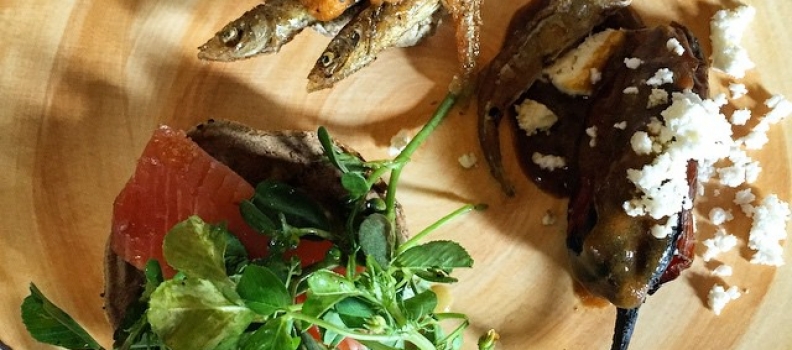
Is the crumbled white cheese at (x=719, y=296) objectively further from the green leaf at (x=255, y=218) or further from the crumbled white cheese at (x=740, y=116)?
the green leaf at (x=255, y=218)

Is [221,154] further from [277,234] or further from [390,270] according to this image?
[390,270]

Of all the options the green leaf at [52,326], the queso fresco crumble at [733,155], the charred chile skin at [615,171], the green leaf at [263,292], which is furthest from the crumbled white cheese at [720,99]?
the green leaf at [52,326]

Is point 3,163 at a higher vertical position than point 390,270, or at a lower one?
higher

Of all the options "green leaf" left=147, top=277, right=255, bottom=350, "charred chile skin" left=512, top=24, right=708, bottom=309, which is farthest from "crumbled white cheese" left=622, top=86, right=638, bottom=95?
"green leaf" left=147, top=277, right=255, bottom=350

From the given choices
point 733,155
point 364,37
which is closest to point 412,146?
point 364,37

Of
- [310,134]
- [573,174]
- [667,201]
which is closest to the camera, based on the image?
[667,201]

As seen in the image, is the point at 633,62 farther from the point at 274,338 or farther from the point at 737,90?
the point at 274,338

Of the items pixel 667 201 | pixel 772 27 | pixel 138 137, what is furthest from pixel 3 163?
pixel 772 27
